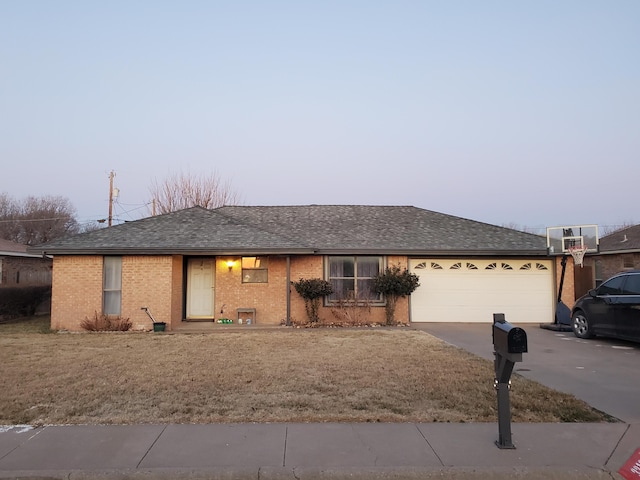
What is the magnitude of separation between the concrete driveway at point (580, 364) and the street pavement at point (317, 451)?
3.19 feet

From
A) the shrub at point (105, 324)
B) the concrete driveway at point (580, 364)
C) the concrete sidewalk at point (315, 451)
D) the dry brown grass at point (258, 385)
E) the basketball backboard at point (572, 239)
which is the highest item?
the basketball backboard at point (572, 239)

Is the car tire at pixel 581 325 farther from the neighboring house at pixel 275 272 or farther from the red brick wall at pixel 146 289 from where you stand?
the red brick wall at pixel 146 289

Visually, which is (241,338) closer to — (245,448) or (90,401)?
(90,401)

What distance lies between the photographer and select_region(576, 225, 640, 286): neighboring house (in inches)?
862

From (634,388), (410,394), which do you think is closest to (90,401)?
(410,394)

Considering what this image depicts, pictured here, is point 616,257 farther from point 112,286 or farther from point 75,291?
point 75,291

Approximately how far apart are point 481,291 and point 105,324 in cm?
1205

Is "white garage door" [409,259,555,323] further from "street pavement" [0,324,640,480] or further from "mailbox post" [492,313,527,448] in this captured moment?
"mailbox post" [492,313,527,448]

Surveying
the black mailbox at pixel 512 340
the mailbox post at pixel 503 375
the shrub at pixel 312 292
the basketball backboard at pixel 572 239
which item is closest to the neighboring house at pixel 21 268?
the shrub at pixel 312 292

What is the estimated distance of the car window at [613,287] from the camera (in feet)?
37.3

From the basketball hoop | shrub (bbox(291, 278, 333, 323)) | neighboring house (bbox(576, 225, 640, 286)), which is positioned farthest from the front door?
neighboring house (bbox(576, 225, 640, 286))

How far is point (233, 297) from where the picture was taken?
15.9 m

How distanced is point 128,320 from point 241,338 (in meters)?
4.28

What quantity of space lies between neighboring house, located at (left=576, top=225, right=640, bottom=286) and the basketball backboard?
624 cm
